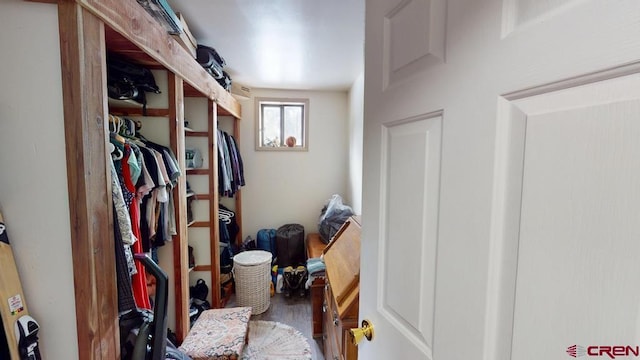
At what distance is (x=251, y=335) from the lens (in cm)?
230

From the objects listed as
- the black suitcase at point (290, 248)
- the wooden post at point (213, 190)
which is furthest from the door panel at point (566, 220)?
the black suitcase at point (290, 248)

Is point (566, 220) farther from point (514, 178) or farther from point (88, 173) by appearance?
point (88, 173)

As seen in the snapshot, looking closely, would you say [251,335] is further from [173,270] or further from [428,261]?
[428,261]

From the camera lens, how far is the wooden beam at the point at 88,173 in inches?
35.5

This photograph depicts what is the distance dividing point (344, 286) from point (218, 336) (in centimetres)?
94

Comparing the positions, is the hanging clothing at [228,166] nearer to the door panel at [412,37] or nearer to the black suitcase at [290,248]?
the black suitcase at [290,248]

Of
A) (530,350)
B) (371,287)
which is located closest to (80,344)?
(371,287)

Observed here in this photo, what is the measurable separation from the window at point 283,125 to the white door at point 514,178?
3136mm

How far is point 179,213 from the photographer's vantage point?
1.81 m

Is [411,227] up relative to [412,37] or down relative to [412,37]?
down

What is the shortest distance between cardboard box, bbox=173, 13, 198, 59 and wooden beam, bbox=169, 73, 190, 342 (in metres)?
0.27

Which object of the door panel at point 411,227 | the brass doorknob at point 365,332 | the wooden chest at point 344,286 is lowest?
the wooden chest at point 344,286

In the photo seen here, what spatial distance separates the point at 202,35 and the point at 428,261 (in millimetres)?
2372

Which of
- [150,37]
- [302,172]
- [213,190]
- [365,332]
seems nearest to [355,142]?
[302,172]
